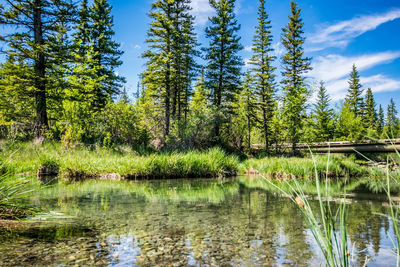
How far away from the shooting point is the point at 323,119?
3005 cm

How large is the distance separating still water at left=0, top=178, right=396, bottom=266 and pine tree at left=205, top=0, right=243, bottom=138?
19.4 meters

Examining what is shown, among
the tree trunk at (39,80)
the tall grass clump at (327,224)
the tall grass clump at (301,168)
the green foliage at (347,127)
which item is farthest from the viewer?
the green foliage at (347,127)

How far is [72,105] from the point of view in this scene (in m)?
15.2

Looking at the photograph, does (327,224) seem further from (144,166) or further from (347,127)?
(347,127)

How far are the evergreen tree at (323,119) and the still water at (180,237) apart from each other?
1027 inches

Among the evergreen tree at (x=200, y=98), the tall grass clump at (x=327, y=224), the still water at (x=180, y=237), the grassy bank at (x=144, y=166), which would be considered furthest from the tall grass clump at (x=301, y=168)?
the tall grass clump at (x=327, y=224)

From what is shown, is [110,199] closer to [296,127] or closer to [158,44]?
[158,44]

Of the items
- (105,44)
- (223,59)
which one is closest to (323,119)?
(223,59)

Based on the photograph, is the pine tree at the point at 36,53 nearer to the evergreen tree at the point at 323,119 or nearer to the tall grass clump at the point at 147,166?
the tall grass clump at the point at 147,166

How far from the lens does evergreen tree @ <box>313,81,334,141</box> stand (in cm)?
2919

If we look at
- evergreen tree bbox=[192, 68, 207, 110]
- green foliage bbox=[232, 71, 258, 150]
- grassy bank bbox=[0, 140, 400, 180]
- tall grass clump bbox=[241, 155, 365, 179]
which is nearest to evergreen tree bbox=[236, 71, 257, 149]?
green foliage bbox=[232, 71, 258, 150]

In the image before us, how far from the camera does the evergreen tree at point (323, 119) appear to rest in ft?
95.8

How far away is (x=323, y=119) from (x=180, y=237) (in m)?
30.8

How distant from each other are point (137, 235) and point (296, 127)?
819 inches
